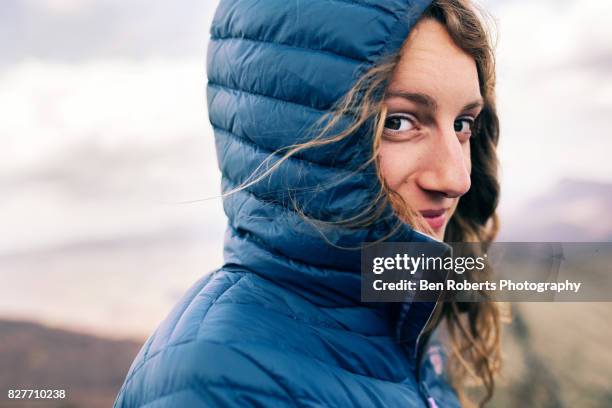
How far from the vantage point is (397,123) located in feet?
4.36

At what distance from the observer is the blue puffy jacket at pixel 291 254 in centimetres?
114

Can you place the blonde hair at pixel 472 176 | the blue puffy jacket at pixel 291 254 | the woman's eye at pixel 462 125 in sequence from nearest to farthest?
1. the blue puffy jacket at pixel 291 254
2. the blonde hair at pixel 472 176
3. the woman's eye at pixel 462 125

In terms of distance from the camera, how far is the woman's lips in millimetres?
1400

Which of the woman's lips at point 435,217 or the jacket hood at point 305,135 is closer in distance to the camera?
the jacket hood at point 305,135

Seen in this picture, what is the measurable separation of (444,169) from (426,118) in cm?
12

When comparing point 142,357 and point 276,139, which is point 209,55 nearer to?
point 276,139

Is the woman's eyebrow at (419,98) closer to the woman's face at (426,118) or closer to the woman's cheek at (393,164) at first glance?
the woman's face at (426,118)

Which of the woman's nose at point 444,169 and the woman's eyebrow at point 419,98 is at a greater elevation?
the woman's eyebrow at point 419,98

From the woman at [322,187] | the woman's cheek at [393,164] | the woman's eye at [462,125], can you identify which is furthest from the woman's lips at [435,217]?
the woman's eye at [462,125]

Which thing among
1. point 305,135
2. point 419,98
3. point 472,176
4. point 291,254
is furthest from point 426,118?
point 472,176

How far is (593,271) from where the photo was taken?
2141 millimetres

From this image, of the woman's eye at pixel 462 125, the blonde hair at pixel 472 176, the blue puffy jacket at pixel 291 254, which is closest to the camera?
the blue puffy jacket at pixel 291 254

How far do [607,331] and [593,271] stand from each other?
2.60ft

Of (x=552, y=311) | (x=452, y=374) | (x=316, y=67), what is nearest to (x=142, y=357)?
(x=316, y=67)
